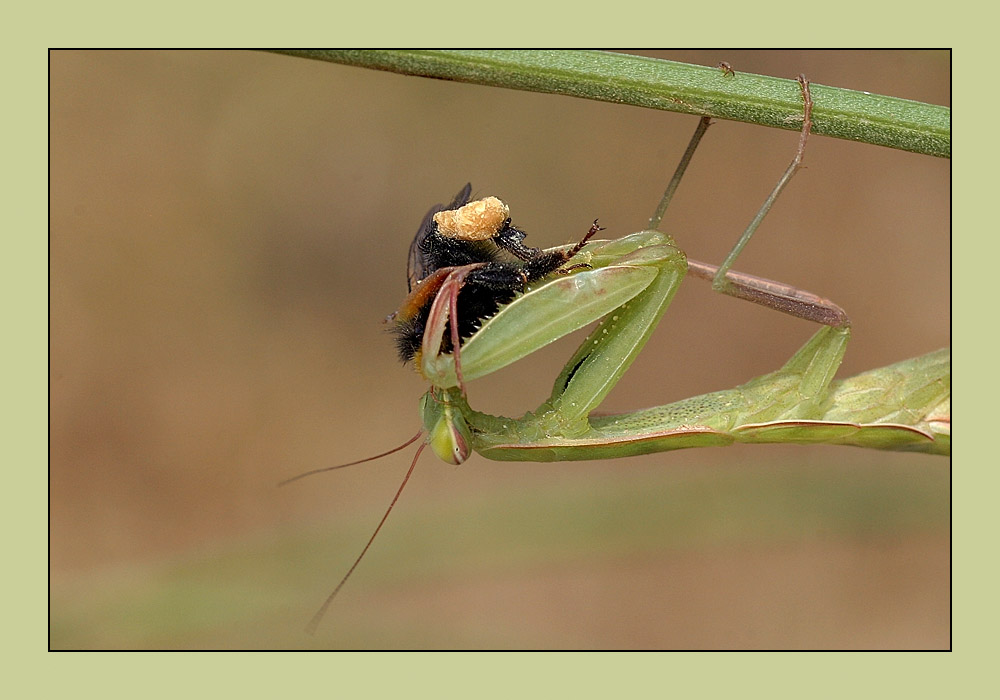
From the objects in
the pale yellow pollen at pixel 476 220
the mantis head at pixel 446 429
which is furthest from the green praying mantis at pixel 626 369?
the pale yellow pollen at pixel 476 220

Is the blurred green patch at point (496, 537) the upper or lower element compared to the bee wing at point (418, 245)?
lower

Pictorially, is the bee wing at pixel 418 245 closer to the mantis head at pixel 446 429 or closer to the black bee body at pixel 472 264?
the black bee body at pixel 472 264

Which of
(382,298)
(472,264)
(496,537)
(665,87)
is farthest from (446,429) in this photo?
(382,298)

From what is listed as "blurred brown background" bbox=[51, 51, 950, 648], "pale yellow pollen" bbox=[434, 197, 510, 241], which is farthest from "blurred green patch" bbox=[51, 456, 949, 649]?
"pale yellow pollen" bbox=[434, 197, 510, 241]

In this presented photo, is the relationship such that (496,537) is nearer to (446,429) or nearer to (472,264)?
(446,429)

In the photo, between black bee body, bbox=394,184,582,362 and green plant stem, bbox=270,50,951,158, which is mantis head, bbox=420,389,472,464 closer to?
black bee body, bbox=394,184,582,362

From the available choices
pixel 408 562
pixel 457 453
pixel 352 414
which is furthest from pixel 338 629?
pixel 457 453

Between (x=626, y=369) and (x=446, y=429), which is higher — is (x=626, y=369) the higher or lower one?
the higher one
